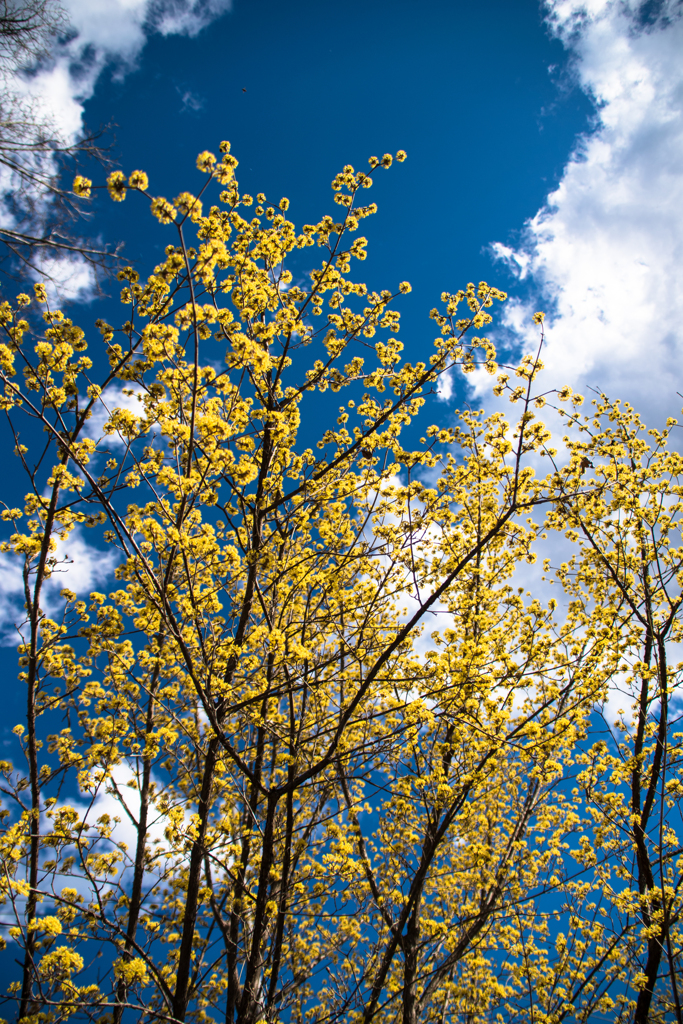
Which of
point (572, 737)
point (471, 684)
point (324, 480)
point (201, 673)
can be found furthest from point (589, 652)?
point (201, 673)

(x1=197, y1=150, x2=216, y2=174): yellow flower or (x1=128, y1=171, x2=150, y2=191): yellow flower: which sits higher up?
(x1=197, y1=150, x2=216, y2=174): yellow flower

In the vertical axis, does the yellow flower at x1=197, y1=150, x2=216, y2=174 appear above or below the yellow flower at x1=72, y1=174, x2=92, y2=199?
above

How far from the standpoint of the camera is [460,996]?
20.1 ft

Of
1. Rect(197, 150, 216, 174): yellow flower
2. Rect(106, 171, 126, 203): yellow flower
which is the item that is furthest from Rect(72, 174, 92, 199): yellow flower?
Rect(197, 150, 216, 174): yellow flower

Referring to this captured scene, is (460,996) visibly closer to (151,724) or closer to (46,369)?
(151,724)

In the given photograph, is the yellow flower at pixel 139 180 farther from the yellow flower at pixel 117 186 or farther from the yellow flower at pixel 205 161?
the yellow flower at pixel 205 161

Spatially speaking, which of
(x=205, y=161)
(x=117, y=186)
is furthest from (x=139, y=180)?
(x=205, y=161)

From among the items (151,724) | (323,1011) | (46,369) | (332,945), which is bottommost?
(323,1011)

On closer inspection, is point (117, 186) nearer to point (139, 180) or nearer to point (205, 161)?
point (139, 180)

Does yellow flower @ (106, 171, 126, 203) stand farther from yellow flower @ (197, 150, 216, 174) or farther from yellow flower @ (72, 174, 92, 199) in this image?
yellow flower @ (197, 150, 216, 174)

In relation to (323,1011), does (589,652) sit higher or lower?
higher

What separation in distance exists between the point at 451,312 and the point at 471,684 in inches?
130

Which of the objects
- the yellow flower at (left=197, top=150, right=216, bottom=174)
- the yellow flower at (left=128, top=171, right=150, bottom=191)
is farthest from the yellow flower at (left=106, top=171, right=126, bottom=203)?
the yellow flower at (left=197, top=150, right=216, bottom=174)

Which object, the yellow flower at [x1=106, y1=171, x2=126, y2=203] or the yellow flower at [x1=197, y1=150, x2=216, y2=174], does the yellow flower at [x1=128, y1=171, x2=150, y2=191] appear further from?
the yellow flower at [x1=197, y1=150, x2=216, y2=174]
